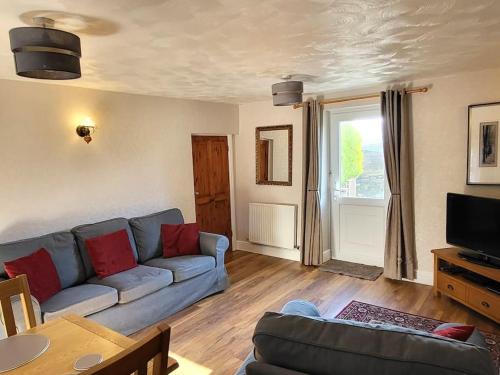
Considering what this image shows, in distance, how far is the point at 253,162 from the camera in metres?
5.47

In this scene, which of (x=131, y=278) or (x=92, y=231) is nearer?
(x=131, y=278)

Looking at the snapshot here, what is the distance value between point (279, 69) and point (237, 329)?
2.37 metres

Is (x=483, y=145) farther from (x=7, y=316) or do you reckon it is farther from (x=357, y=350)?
(x=7, y=316)

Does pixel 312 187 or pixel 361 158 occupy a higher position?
pixel 361 158

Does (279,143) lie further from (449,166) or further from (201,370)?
(201,370)

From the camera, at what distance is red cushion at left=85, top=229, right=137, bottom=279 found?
3.31m

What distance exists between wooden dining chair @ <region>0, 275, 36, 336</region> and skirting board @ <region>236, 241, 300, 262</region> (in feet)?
12.4

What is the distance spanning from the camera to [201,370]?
259cm

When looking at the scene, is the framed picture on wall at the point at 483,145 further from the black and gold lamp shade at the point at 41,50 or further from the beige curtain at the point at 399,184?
the black and gold lamp shade at the point at 41,50

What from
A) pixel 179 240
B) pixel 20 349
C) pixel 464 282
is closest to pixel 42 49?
pixel 20 349

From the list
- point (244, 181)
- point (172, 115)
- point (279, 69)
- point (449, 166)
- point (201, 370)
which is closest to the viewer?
point (201, 370)

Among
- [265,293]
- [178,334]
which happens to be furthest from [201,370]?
[265,293]

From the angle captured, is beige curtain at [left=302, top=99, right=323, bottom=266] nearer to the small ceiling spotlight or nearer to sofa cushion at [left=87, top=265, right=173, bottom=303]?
the small ceiling spotlight

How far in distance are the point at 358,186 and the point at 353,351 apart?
12.4 feet
